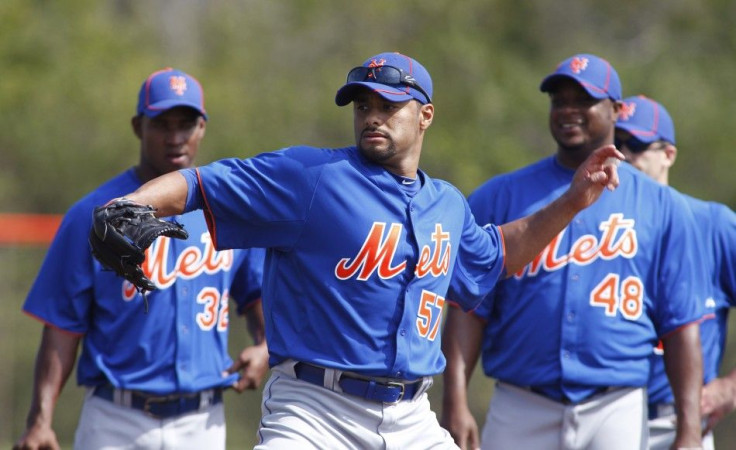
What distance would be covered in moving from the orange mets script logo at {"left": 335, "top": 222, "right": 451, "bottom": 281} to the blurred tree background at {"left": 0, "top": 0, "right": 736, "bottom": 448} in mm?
11749

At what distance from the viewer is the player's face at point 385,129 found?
430 cm

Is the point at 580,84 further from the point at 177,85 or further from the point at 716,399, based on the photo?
the point at 177,85

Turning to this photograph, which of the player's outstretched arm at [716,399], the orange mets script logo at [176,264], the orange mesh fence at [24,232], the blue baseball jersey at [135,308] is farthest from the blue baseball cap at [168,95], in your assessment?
the orange mesh fence at [24,232]

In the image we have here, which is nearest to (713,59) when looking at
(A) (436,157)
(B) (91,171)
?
(A) (436,157)

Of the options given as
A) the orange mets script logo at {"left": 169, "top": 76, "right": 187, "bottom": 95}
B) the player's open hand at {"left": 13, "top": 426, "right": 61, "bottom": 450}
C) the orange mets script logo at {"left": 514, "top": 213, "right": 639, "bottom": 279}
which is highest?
the orange mets script logo at {"left": 169, "top": 76, "right": 187, "bottom": 95}

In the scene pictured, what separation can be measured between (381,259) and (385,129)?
0.46 metres

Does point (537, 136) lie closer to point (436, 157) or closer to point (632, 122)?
point (436, 157)

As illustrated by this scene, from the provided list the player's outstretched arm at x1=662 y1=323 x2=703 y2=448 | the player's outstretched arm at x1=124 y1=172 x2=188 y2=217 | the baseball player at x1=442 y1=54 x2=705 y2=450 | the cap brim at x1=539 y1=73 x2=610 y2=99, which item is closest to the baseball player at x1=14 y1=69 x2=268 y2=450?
the baseball player at x1=442 y1=54 x2=705 y2=450

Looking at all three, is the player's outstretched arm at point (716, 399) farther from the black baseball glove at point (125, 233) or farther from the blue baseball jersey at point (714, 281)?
the black baseball glove at point (125, 233)

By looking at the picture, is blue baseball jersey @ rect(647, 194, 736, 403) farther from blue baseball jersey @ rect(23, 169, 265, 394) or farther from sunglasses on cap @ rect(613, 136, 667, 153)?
blue baseball jersey @ rect(23, 169, 265, 394)

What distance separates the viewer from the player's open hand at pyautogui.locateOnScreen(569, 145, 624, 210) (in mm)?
4711

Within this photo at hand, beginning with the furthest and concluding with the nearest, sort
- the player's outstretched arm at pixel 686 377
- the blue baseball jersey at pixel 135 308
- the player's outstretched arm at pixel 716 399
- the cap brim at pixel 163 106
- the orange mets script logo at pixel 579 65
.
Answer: the player's outstretched arm at pixel 716 399 < the cap brim at pixel 163 106 < the orange mets script logo at pixel 579 65 < the blue baseball jersey at pixel 135 308 < the player's outstretched arm at pixel 686 377

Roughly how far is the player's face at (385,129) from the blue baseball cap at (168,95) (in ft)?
4.84

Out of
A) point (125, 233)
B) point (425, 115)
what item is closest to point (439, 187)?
point (425, 115)
